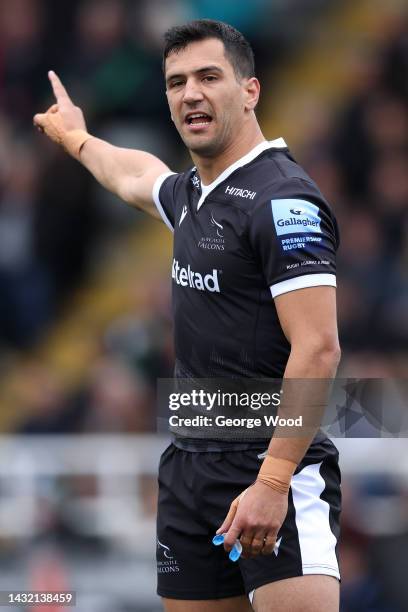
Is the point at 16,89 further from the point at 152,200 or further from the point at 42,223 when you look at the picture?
the point at 152,200

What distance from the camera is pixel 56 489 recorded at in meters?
7.43

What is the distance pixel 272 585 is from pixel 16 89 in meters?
6.77

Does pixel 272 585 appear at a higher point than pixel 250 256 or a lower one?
lower

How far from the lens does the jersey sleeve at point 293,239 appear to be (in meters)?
3.99

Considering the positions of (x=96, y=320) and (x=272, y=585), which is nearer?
(x=272, y=585)

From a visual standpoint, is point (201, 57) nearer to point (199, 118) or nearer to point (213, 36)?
point (213, 36)

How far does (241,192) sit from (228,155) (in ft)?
0.67

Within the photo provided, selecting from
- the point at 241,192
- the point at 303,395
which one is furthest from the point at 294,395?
the point at 241,192

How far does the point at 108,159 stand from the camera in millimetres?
5285

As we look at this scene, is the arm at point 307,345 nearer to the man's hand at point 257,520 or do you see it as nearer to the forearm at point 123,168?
the man's hand at point 257,520

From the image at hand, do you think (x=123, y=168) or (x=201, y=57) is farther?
(x=123, y=168)

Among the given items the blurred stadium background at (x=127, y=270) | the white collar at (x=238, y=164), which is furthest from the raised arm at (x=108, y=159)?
the blurred stadium background at (x=127, y=270)

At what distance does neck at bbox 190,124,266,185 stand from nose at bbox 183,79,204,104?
0.19 metres

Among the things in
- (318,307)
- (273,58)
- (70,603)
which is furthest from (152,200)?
(273,58)
